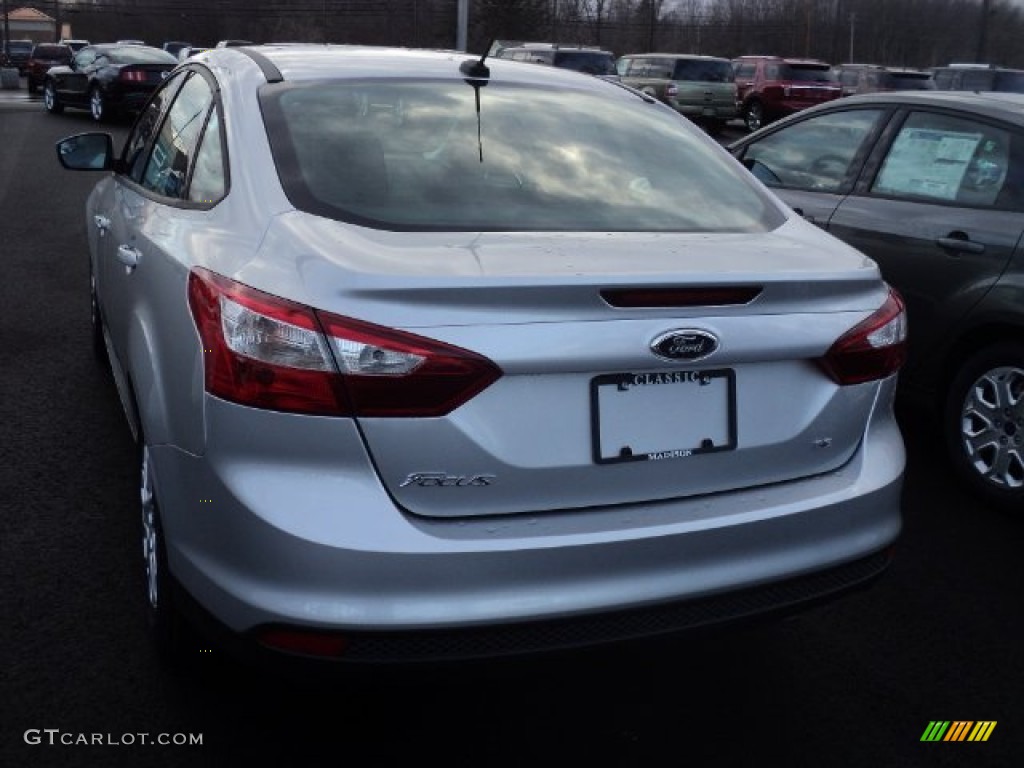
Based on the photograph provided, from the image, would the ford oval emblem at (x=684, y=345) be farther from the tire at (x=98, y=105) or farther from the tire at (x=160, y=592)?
the tire at (x=98, y=105)

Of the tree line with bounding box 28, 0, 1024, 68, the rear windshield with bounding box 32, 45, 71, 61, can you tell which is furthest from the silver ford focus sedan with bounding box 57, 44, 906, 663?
the tree line with bounding box 28, 0, 1024, 68

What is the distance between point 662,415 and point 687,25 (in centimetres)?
7570

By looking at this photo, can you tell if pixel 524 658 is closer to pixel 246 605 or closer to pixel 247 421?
pixel 246 605

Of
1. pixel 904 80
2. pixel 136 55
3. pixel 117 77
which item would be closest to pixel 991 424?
pixel 117 77

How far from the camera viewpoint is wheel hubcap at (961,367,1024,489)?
4.27 meters

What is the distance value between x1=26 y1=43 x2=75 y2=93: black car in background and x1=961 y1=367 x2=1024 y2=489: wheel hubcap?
3260cm

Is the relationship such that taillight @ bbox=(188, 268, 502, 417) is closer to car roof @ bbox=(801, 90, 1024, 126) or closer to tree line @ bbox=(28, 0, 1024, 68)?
car roof @ bbox=(801, 90, 1024, 126)

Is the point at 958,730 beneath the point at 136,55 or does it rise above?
beneath

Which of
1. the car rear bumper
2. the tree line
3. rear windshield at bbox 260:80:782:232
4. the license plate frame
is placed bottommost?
the car rear bumper

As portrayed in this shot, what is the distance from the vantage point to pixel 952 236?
4.54m

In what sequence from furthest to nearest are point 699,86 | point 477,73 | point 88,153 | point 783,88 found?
1. point 783,88
2. point 699,86
3. point 88,153
4. point 477,73

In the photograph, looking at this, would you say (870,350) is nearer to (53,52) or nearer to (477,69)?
(477,69)

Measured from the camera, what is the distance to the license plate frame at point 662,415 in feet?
7.55

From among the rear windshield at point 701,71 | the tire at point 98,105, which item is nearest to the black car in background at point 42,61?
the tire at point 98,105
